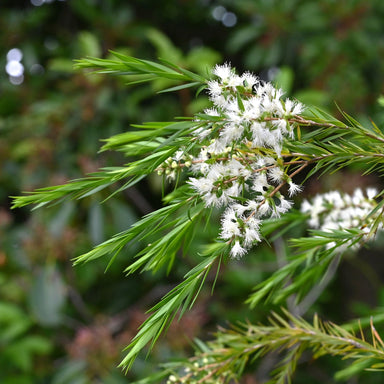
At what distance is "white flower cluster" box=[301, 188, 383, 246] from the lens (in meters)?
0.47

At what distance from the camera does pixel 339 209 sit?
1.66 ft

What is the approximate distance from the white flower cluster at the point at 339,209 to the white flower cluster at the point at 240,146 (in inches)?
7.6

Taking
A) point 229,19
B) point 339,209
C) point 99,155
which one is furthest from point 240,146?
point 229,19

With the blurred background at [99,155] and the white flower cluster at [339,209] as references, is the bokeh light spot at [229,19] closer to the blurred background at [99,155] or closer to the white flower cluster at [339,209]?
the blurred background at [99,155]

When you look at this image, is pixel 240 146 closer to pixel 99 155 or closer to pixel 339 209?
pixel 339 209

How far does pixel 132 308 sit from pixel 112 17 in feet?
3.61

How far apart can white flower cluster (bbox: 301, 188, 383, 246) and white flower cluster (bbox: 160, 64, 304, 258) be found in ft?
0.64

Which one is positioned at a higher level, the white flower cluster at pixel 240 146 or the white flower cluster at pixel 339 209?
the white flower cluster at pixel 240 146

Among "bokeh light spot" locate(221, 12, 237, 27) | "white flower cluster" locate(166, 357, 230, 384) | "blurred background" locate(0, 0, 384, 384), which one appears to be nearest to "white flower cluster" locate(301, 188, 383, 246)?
"white flower cluster" locate(166, 357, 230, 384)

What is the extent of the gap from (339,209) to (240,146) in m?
0.26

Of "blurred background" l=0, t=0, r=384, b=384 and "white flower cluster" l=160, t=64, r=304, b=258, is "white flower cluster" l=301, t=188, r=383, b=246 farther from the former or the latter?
"blurred background" l=0, t=0, r=384, b=384

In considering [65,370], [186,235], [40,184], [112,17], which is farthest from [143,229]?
[112,17]

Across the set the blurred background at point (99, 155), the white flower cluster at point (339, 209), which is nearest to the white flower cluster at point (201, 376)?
the white flower cluster at point (339, 209)

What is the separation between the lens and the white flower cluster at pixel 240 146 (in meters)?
0.28
